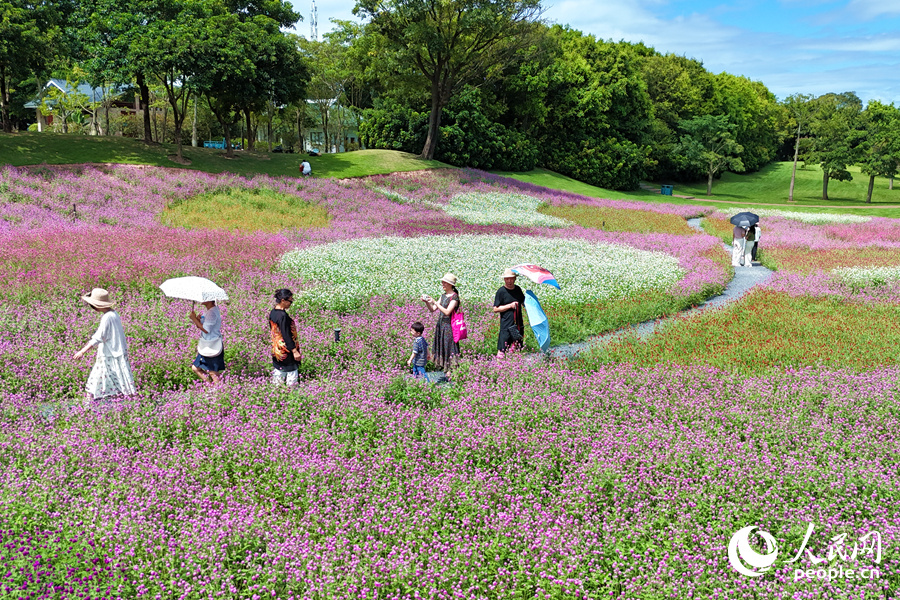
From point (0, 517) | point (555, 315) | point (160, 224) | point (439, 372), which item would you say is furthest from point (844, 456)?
point (160, 224)

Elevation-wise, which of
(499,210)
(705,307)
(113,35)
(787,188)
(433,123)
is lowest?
(705,307)

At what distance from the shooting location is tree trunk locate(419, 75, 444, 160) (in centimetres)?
4447

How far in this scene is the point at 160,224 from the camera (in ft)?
69.1

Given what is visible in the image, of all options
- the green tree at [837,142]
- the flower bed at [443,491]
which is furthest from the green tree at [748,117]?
the flower bed at [443,491]

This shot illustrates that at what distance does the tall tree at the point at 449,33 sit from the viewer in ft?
128

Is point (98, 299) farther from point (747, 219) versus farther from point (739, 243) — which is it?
point (739, 243)

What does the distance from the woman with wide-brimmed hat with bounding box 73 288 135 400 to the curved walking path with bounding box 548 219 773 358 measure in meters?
6.88

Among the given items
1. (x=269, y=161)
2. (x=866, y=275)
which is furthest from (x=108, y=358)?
(x=269, y=161)

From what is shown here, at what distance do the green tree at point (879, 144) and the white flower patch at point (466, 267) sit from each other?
5271cm

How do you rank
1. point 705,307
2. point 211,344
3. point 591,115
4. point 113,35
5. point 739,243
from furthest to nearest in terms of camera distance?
point 591,115
point 113,35
point 739,243
point 705,307
point 211,344

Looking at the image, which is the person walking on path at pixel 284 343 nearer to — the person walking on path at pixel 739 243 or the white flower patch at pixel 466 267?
the white flower patch at pixel 466 267

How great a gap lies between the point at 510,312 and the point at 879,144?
67.2 meters

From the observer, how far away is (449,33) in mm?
40375

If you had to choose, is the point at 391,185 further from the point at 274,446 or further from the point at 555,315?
the point at 274,446
